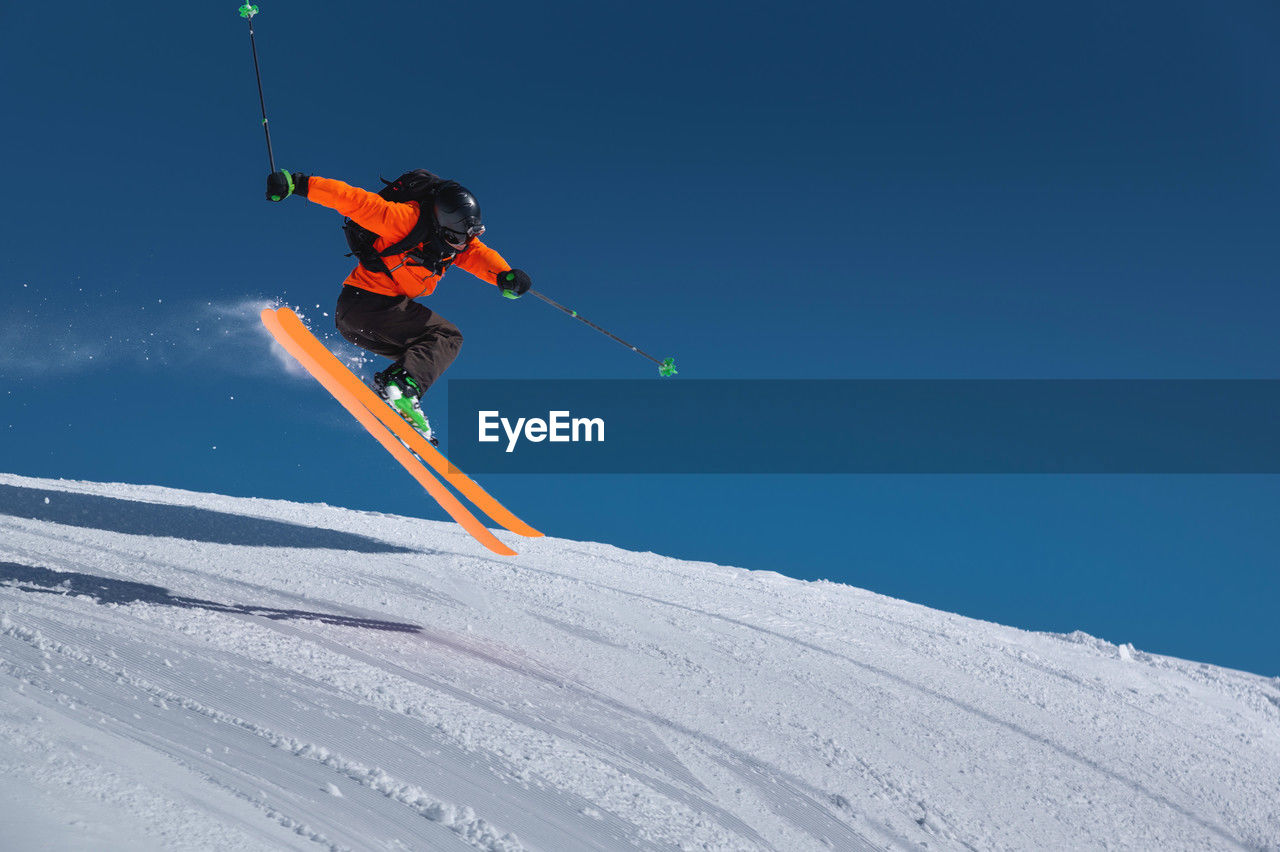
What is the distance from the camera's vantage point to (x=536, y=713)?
373 cm

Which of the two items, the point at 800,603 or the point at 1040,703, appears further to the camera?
the point at 800,603

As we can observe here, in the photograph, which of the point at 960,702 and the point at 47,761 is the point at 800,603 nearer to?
the point at 960,702

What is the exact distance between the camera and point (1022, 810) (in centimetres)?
391

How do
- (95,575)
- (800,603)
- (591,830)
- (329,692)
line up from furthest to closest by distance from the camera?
1. (800,603)
2. (95,575)
3. (329,692)
4. (591,830)

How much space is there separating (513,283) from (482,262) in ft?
0.99

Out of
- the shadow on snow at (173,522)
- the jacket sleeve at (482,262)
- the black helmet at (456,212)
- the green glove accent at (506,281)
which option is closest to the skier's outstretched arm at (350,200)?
the black helmet at (456,212)

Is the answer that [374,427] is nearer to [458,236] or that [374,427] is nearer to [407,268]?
[407,268]

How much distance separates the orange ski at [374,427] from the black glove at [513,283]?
1507 mm

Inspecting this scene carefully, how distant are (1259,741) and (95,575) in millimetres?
9402

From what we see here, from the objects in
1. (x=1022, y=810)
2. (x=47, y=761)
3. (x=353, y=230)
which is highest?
(x=353, y=230)

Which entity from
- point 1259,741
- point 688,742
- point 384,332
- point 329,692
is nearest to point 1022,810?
point 688,742

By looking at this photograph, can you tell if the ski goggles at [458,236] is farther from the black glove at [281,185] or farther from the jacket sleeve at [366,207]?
the black glove at [281,185]

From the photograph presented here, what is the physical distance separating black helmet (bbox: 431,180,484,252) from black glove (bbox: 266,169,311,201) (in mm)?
955

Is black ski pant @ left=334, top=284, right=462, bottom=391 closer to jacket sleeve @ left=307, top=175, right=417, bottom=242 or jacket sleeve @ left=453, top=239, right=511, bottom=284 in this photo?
jacket sleeve @ left=453, top=239, right=511, bottom=284
